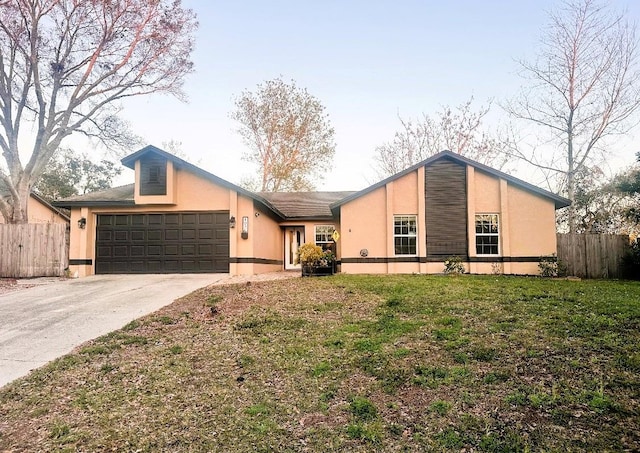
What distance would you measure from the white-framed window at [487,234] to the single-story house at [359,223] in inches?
1.4

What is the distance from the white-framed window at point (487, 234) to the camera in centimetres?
1380

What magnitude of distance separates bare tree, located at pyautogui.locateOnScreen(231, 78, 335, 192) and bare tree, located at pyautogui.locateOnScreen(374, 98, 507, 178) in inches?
191

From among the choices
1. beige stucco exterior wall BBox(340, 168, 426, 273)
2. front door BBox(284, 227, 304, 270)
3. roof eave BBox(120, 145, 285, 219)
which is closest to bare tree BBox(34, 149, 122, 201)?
roof eave BBox(120, 145, 285, 219)

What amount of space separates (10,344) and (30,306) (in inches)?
121

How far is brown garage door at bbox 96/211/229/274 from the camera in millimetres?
14055

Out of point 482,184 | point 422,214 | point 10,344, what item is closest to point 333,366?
point 10,344

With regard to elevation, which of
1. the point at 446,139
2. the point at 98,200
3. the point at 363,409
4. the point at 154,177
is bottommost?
the point at 363,409

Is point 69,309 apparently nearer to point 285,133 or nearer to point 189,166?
point 189,166

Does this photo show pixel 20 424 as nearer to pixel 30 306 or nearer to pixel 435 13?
pixel 30 306

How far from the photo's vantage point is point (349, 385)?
4414mm

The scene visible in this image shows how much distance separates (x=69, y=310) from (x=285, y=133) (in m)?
20.7

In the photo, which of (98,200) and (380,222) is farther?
(98,200)

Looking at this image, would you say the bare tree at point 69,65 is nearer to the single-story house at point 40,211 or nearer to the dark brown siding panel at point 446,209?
the single-story house at point 40,211

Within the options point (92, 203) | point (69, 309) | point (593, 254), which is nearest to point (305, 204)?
point (92, 203)
